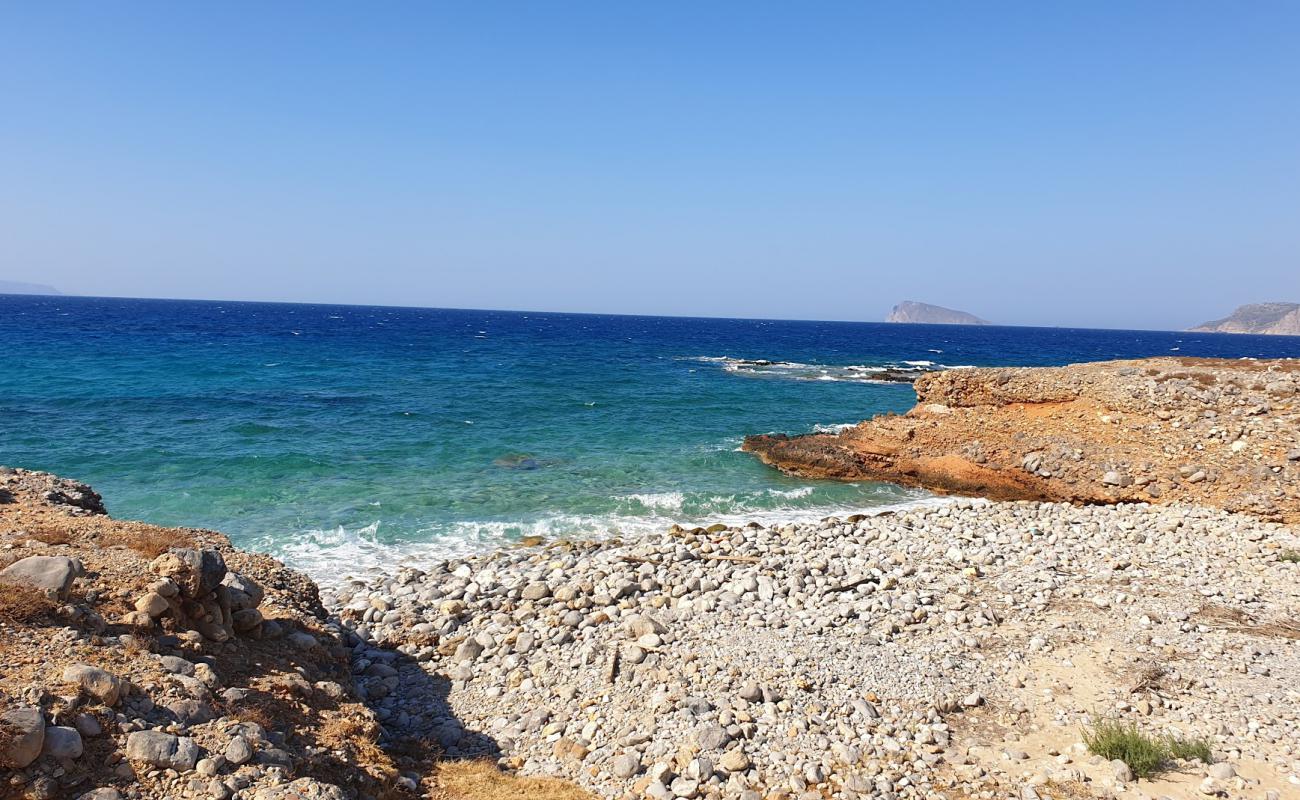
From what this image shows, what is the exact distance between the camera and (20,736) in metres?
4.78

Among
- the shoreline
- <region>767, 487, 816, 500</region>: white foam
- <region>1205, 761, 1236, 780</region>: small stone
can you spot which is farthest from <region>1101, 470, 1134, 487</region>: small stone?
<region>1205, 761, 1236, 780</region>: small stone

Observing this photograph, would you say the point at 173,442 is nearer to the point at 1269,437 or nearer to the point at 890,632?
the point at 890,632

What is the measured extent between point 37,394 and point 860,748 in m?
38.4

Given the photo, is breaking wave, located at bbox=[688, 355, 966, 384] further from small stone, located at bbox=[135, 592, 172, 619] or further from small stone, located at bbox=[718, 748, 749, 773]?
small stone, located at bbox=[135, 592, 172, 619]

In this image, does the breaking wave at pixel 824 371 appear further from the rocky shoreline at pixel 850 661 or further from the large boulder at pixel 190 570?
the large boulder at pixel 190 570

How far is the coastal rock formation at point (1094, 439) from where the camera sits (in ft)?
59.0

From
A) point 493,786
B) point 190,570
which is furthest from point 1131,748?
point 190,570

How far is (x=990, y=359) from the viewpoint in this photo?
252 feet

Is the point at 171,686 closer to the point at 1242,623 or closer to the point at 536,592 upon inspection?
the point at 536,592

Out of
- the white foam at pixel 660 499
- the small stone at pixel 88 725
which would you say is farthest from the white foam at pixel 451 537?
the small stone at pixel 88 725

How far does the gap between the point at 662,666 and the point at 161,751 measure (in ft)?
17.6

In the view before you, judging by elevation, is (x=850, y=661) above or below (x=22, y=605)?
below

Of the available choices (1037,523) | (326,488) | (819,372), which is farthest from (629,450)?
(819,372)

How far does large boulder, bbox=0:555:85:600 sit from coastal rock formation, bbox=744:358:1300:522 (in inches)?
776
